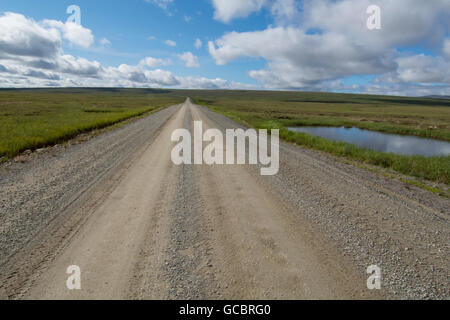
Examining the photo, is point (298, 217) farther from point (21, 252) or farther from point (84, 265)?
point (21, 252)

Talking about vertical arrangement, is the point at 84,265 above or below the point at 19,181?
below

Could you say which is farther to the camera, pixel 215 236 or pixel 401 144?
pixel 401 144

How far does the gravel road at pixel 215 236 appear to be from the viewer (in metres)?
2.82

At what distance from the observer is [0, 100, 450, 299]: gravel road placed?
2816 millimetres

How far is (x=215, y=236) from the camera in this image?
3854 mm

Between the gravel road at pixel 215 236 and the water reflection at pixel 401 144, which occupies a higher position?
the water reflection at pixel 401 144

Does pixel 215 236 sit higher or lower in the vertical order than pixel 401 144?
lower

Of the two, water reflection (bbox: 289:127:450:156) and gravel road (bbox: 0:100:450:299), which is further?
water reflection (bbox: 289:127:450:156)

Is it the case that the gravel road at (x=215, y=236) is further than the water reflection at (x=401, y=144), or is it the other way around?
the water reflection at (x=401, y=144)

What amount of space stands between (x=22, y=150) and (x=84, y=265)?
357 inches

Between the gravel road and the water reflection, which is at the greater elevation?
the water reflection

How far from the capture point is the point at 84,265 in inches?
121
